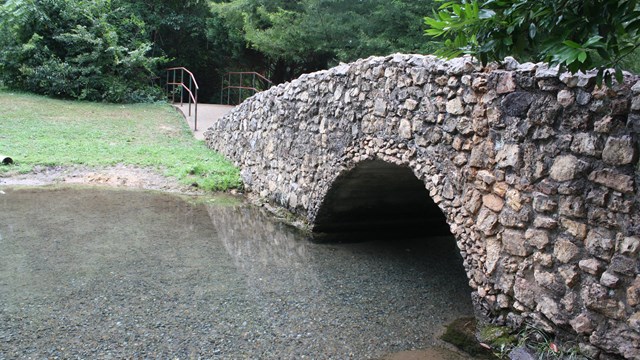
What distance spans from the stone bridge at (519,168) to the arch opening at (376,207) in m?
0.07

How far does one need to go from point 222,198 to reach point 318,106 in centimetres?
278

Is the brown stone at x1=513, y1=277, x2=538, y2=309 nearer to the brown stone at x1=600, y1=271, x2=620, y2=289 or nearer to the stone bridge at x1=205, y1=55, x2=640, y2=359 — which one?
the stone bridge at x1=205, y1=55, x2=640, y2=359

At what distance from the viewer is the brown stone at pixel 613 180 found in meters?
3.21

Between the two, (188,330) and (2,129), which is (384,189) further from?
(2,129)

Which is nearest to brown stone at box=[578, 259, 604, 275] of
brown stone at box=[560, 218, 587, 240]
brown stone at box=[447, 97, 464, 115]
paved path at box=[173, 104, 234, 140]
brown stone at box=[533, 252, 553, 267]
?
brown stone at box=[560, 218, 587, 240]

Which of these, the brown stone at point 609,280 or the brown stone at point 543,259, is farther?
the brown stone at point 543,259

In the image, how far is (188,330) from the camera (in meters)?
4.32

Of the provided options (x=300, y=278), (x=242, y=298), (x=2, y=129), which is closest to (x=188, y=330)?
(x=242, y=298)

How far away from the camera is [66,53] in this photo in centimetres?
1543

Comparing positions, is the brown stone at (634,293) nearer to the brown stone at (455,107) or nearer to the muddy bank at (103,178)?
the brown stone at (455,107)

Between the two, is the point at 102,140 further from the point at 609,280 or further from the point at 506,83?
the point at 609,280

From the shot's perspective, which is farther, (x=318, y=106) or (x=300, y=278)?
(x=318, y=106)

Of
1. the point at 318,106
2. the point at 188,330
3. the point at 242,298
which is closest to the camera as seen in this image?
the point at 188,330

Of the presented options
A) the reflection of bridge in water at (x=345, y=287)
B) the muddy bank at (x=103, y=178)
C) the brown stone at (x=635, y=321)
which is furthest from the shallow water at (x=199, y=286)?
the brown stone at (x=635, y=321)
